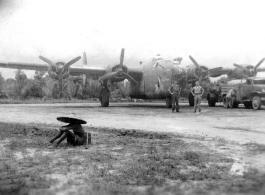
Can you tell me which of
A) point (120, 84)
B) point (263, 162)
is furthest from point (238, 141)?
point (120, 84)

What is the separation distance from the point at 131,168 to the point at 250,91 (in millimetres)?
17266

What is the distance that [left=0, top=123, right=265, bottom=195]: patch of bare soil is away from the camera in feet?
13.5

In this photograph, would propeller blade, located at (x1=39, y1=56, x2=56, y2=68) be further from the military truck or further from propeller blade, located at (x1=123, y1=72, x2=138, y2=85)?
the military truck

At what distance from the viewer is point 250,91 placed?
67.9 feet

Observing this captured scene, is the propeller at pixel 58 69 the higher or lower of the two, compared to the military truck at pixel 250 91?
higher

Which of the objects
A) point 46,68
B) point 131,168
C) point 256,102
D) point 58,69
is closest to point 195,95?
point 256,102

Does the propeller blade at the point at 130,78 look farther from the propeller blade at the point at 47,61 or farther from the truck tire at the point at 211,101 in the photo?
the truck tire at the point at 211,101

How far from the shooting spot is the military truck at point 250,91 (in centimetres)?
1981

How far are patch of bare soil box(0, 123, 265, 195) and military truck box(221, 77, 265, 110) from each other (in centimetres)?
1284

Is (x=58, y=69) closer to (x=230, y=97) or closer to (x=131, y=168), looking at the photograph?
(x=230, y=97)

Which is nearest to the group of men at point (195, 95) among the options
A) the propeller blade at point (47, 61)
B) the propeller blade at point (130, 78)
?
the propeller blade at point (130, 78)

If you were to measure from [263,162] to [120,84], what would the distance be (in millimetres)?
22090

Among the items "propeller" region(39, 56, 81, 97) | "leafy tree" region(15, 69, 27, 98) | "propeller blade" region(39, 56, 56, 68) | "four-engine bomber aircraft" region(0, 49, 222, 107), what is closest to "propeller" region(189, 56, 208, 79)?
"four-engine bomber aircraft" region(0, 49, 222, 107)

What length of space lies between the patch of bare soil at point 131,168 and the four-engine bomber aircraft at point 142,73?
1331 cm
